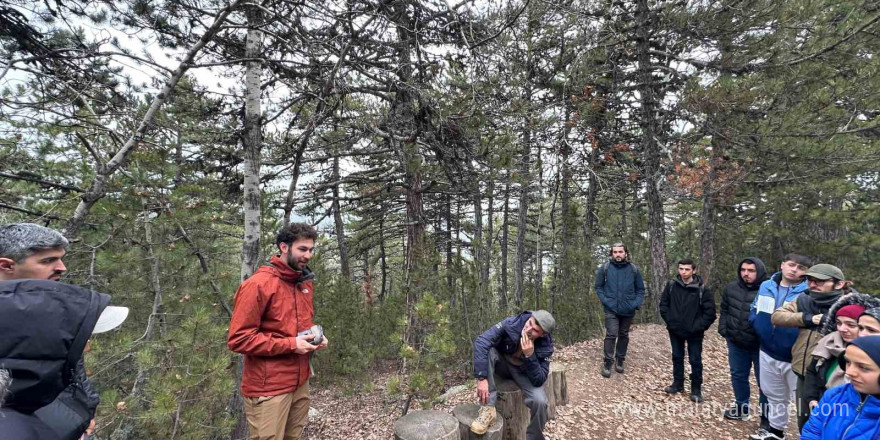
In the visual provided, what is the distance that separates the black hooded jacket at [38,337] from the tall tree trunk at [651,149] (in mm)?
7833

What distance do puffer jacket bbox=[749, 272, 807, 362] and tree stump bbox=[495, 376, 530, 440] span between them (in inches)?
102

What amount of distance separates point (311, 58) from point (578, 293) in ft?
23.1

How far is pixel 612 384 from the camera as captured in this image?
5238mm

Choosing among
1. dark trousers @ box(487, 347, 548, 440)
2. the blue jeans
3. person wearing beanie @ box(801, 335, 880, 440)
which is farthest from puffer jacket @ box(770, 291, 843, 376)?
dark trousers @ box(487, 347, 548, 440)

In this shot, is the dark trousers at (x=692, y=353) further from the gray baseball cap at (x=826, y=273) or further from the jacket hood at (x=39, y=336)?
the jacket hood at (x=39, y=336)

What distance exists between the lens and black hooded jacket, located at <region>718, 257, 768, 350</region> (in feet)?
12.3

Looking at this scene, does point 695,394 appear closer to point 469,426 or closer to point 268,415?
point 469,426

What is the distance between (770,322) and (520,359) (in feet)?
8.54

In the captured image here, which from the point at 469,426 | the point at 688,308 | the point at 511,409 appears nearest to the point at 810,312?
the point at 688,308

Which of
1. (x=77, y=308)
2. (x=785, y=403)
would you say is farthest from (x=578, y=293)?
(x=77, y=308)

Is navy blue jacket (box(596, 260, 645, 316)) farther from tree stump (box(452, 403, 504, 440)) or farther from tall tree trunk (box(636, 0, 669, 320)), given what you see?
→ tree stump (box(452, 403, 504, 440))

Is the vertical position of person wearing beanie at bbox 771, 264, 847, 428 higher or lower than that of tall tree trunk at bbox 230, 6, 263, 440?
lower

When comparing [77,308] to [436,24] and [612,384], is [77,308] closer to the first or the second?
[436,24]

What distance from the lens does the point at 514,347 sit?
3201 millimetres
